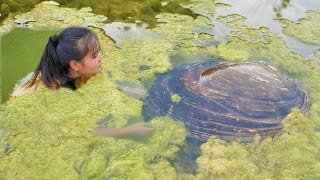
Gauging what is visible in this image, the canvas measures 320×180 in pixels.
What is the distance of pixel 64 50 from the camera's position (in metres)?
2.52

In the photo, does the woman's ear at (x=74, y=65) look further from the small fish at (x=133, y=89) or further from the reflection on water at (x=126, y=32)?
the reflection on water at (x=126, y=32)

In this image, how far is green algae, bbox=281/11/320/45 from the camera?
3948 mm

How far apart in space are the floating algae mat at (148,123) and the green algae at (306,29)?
2 cm

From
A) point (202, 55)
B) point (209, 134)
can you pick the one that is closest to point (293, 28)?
point (202, 55)

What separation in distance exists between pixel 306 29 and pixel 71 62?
2.59 m

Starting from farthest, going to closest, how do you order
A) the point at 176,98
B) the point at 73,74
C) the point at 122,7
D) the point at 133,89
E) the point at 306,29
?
the point at 122,7
the point at 306,29
the point at 133,89
the point at 176,98
the point at 73,74

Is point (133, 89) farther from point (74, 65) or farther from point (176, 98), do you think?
point (74, 65)

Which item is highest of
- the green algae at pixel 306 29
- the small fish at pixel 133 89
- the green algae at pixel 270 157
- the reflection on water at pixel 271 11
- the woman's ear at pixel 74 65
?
the woman's ear at pixel 74 65

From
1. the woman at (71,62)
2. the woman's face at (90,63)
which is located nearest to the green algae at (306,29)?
the woman at (71,62)

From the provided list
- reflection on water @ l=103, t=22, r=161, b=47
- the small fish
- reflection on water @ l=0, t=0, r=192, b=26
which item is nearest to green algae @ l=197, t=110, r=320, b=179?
the small fish

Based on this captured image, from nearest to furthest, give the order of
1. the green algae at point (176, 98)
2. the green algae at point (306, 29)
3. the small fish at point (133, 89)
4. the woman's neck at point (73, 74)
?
the woman's neck at point (73, 74)
the green algae at point (176, 98)
the small fish at point (133, 89)
the green algae at point (306, 29)

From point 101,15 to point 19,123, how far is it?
1774mm

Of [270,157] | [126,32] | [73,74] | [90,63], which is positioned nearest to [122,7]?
[126,32]

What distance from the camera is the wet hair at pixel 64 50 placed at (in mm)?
2490
